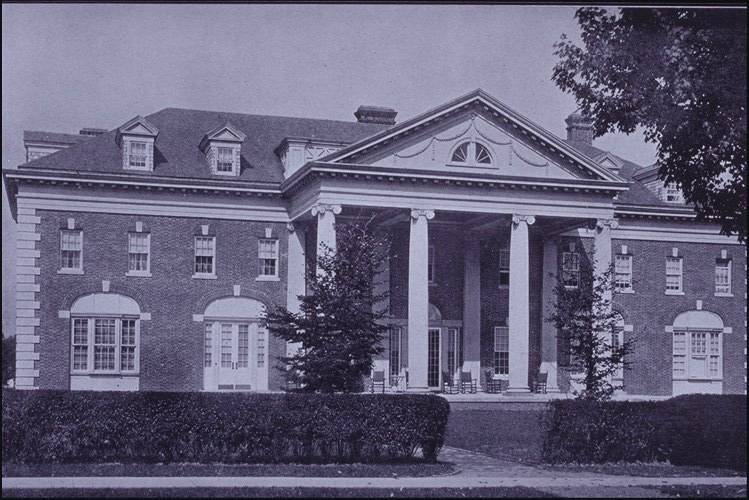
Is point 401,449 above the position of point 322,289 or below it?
below

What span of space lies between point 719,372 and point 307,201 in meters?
20.5

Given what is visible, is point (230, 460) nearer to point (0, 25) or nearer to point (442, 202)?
point (0, 25)

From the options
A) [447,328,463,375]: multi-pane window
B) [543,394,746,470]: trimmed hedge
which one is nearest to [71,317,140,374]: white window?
[447,328,463,375]: multi-pane window

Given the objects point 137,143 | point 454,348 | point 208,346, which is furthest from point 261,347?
point 137,143

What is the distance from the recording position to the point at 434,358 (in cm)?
3981

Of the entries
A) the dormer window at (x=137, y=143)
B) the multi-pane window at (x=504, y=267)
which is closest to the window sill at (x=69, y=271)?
the dormer window at (x=137, y=143)

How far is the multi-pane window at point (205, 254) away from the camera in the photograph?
37312mm

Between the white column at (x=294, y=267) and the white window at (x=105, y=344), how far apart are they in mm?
5964

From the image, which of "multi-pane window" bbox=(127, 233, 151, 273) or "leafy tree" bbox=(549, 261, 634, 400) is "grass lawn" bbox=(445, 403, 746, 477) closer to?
"leafy tree" bbox=(549, 261, 634, 400)

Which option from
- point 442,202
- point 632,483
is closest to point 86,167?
point 442,202

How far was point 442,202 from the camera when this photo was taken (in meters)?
35.3

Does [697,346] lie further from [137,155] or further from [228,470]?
[228,470]

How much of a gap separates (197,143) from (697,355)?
23539mm

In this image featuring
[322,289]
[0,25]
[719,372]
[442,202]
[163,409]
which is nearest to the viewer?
[0,25]
